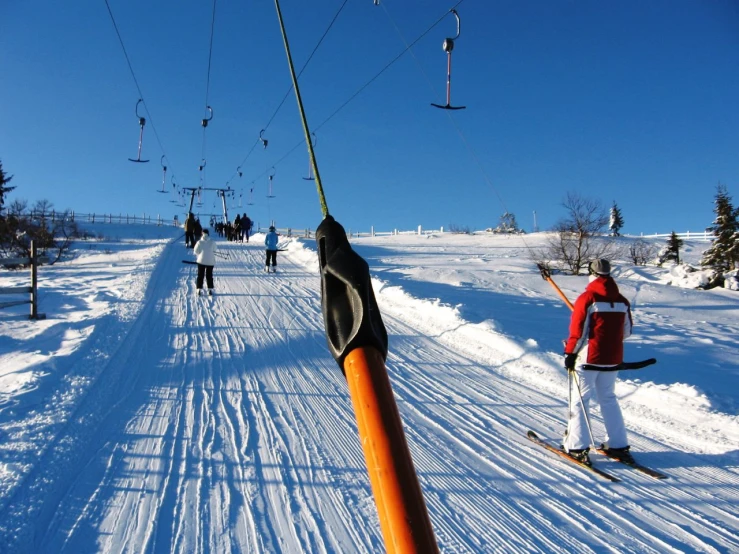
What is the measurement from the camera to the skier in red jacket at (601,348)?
15.1 ft

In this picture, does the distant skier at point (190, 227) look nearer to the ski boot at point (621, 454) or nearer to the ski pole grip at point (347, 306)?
the ski boot at point (621, 454)

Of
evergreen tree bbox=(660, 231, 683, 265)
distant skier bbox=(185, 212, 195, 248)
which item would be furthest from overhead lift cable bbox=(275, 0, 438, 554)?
evergreen tree bbox=(660, 231, 683, 265)

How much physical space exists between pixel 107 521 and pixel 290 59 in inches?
140

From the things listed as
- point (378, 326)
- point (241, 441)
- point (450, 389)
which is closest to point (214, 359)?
point (241, 441)

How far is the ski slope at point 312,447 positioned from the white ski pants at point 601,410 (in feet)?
0.86

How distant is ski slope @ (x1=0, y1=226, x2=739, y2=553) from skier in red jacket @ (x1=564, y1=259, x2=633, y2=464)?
15.6 inches

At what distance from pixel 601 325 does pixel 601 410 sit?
2.98 feet

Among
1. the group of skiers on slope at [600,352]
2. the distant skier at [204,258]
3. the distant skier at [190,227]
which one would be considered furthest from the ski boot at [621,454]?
the distant skier at [190,227]

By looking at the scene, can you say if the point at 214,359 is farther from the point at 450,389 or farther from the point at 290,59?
the point at 290,59

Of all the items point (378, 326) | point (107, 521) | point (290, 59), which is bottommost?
point (107, 521)

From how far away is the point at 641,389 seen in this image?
20.1ft

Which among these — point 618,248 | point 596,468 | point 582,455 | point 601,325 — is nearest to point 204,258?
point 601,325

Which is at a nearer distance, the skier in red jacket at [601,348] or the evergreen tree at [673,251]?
the skier in red jacket at [601,348]

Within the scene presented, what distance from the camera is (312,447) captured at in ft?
15.1
